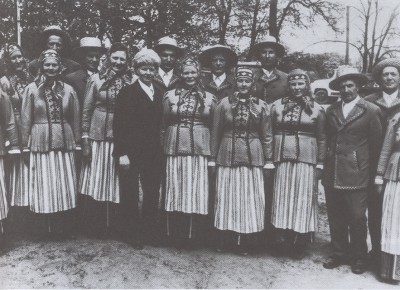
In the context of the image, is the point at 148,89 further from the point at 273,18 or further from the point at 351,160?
the point at 273,18

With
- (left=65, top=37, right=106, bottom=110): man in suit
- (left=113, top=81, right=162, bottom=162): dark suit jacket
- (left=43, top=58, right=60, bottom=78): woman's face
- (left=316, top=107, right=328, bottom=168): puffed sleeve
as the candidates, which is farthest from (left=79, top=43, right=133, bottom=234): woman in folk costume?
(left=316, top=107, right=328, bottom=168): puffed sleeve

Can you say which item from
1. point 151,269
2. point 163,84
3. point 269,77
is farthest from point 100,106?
point 269,77

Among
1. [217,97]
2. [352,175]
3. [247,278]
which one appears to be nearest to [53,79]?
[217,97]

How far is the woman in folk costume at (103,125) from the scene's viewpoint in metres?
4.49

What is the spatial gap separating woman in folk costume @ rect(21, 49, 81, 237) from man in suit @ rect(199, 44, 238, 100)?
67.1 inches

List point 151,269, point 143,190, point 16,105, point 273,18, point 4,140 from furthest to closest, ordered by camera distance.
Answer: point 273,18, point 16,105, point 143,190, point 4,140, point 151,269

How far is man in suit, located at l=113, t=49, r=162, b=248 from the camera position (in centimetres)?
426

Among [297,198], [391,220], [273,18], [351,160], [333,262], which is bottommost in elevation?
[333,262]

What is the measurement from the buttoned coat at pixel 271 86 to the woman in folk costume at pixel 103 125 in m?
1.61

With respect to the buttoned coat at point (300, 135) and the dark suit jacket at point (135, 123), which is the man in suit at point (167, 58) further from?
the buttoned coat at point (300, 135)

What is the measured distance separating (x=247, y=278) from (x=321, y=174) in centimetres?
133

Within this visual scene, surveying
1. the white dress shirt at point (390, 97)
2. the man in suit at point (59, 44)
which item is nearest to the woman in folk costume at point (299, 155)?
the white dress shirt at point (390, 97)

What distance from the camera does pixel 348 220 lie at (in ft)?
14.3

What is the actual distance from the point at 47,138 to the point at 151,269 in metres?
1.70
